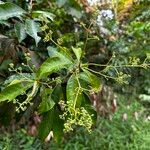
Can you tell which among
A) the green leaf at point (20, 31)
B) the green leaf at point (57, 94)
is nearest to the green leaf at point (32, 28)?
the green leaf at point (20, 31)

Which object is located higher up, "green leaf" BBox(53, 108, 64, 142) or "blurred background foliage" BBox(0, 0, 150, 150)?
"blurred background foliage" BBox(0, 0, 150, 150)

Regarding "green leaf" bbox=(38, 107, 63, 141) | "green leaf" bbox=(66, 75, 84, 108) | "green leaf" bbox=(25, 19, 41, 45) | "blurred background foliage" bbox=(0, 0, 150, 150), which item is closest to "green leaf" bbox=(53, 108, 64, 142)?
"green leaf" bbox=(38, 107, 63, 141)

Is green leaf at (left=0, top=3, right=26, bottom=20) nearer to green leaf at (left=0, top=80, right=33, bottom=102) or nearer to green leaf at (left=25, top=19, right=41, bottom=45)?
green leaf at (left=25, top=19, right=41, bottom=45)

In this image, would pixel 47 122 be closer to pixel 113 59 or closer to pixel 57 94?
pixel 57 94

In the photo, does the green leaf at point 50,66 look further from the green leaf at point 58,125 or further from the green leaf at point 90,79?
the green leaf at point 58,125

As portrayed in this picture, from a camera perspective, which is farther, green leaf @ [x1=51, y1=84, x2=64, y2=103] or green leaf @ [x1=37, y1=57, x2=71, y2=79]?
green leaf @ [x1=51, y1=84, x2=64, y2=103]

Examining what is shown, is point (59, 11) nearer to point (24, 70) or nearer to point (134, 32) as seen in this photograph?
point (134, 32)

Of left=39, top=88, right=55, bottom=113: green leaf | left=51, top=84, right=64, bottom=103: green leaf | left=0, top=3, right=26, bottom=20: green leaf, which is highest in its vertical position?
left=0, top=3, right=26, bottom=20: green leaf
